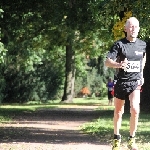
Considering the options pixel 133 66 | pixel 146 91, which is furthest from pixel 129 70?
pixel 146 91

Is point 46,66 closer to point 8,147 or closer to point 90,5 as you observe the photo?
point 90,5

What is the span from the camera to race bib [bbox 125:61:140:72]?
27.0 ft

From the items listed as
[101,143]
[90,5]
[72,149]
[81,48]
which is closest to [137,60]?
[72,149]

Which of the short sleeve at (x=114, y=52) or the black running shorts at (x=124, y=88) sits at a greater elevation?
the short sleeve at (x=114, y=52)

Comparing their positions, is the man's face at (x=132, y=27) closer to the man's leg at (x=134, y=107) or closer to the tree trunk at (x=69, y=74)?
the man's leg at (x=134, y=107)

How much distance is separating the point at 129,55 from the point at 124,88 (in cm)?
56

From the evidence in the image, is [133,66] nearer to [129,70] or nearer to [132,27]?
[129,70]

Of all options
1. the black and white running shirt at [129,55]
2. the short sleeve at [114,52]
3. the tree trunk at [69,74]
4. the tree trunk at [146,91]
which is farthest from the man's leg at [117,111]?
the tree trunk at [69,74]

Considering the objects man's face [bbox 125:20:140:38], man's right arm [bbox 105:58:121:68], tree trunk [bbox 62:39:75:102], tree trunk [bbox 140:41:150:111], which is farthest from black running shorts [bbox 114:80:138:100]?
tree trunk [bbox 62:39:75:102]

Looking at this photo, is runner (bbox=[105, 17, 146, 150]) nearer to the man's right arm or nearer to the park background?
the man's right arm

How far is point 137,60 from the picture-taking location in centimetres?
837

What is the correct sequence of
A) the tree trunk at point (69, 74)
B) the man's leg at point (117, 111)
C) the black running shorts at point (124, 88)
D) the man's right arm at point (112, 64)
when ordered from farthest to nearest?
the tree trunk at point (69, 74) → the man's leg at point (117, 111) → the black running shorts at point (124, 88) → the man's right arm at point (112, 64)

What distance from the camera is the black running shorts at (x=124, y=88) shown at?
27.4 feet

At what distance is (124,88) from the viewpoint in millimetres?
8367
